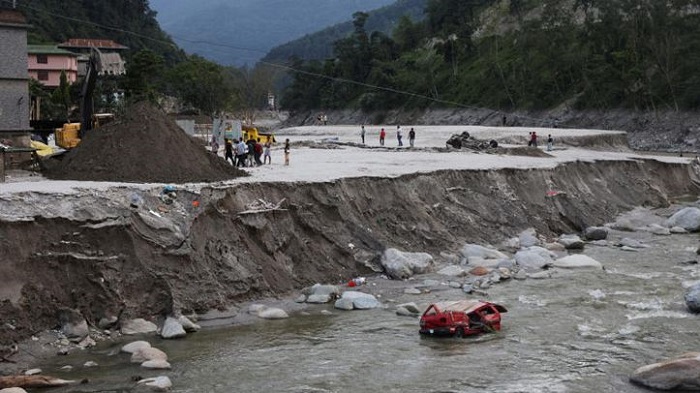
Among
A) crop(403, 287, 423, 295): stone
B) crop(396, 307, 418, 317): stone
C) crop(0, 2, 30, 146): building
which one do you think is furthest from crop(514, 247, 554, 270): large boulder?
crop(0, 2, 30, 146): building

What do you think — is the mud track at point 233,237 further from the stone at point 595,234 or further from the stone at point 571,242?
the stone at point 571,242

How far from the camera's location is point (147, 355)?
18.0 metres

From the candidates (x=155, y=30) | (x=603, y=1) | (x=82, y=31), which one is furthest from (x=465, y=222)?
(x=155, y=30)

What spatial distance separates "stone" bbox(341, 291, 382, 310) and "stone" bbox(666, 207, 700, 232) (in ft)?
60.7

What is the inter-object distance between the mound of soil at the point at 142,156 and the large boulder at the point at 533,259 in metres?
9.91

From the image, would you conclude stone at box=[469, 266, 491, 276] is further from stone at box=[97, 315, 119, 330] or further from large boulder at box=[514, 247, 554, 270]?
stone at box=[97, 315, 119, 330]

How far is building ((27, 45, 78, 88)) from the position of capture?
82.4m

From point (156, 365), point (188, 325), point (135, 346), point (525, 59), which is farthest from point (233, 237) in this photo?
point (525, 59)

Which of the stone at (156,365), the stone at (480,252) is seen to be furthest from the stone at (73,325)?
the stone at (480,252)

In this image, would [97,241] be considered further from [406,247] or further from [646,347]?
[646,347]

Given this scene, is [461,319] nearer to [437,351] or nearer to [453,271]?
[437,351]

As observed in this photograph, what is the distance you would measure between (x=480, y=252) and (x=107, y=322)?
13.9 meters

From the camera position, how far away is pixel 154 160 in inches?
1055

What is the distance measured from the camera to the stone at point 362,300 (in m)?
23.0
